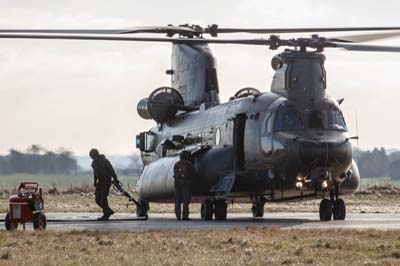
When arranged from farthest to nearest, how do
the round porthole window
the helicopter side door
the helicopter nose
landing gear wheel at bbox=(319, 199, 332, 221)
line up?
1. the round porthole window
2. the helicopter side door
3. landing gear wheel at bbox=(319, 199, 332, 221)
4. the helicopter nose

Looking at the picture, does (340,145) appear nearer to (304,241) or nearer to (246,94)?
(246,94)

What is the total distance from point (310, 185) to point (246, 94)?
300 inches

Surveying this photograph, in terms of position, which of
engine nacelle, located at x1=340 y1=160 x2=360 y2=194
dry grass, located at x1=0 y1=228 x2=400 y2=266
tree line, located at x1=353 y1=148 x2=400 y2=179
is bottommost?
dry grass, located at x1=0 y1=228 x2=400 y2=266

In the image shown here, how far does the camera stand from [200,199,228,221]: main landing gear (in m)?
32.1

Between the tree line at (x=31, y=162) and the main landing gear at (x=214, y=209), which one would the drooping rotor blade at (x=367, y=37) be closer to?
the main landing gear at (x=214, y=209)

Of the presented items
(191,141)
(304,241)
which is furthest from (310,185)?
(304,241)

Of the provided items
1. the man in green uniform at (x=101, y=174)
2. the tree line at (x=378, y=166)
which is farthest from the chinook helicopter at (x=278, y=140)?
the tree line at (x=378, y=166)

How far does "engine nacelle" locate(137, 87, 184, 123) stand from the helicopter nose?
10627mm

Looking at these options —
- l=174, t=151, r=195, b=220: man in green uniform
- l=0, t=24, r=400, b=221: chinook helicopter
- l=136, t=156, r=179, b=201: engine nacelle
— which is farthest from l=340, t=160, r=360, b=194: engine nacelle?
l=136, t=156, r=179, b=201: engine nacelle

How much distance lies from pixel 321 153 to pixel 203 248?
38.8 ft

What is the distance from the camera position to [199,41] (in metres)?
28.6

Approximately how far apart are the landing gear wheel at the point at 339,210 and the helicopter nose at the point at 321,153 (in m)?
1.46

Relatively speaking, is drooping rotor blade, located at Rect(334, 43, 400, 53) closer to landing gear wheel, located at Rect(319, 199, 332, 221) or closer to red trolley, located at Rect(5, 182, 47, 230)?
landing gear wheel, located at Rect(319, 199, 332, 221)

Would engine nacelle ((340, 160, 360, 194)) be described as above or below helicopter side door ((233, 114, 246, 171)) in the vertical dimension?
below
